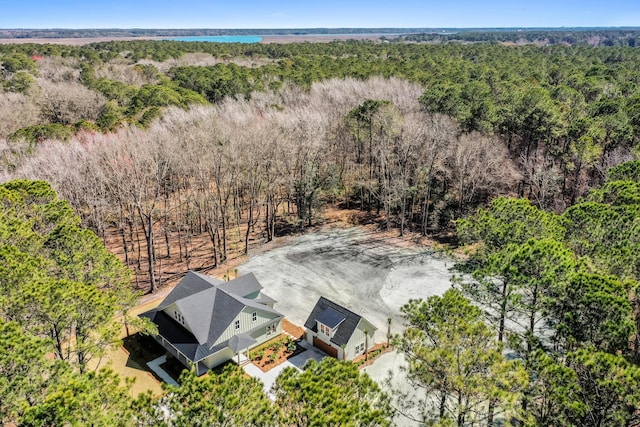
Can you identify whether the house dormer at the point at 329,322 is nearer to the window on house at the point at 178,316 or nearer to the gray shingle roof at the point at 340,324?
the gray shingle roof at the point at 340,324

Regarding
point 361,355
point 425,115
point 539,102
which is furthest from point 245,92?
point 361,355

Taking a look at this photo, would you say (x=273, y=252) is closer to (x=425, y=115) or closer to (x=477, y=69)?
(x=425, y=115)

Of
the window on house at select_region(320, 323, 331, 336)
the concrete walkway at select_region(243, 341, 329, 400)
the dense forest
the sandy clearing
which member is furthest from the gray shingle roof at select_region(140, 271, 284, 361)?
the sandy clearing

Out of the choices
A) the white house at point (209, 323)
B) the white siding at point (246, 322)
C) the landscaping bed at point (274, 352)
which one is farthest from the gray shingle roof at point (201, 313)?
the landscaping bed at point (274, 352)

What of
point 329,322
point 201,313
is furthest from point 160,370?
point 329,322

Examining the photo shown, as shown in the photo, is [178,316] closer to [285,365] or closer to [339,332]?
[285,365]

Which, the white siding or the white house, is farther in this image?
the white siding

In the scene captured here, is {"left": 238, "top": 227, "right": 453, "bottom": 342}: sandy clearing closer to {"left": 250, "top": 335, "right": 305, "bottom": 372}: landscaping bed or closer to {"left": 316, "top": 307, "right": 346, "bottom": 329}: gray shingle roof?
{"left": 250, "top": 335, "right": 305, "bottom": 372}: landscaping bed
